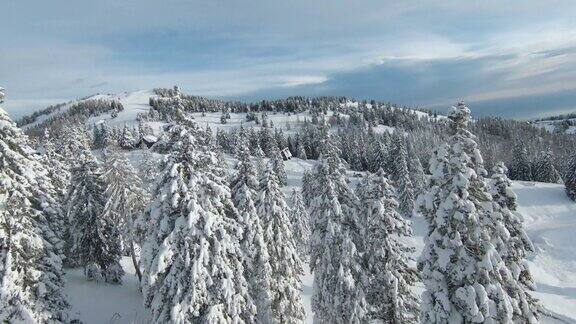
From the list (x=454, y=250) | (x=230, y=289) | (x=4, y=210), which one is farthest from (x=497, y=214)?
(x=4, y=210)

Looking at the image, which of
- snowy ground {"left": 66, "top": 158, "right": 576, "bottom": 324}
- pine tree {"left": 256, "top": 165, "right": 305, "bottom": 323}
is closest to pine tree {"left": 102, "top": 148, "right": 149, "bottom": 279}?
snowy ground {"left": 66, "top": 158, "right": 576, "bottom": 324}

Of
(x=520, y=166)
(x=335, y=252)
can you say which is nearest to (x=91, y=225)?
(x=335, y=252)

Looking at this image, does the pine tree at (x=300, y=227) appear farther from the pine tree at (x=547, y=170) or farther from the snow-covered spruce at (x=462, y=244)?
the pine tree at (x=547, y=170)

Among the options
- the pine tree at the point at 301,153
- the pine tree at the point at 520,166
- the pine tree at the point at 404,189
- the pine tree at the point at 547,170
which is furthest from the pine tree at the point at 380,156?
the pine tree at the point at 547,170

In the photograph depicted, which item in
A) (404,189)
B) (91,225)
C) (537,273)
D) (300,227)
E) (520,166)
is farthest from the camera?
(520,166)

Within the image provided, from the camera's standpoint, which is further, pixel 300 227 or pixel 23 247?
pixel 300 227

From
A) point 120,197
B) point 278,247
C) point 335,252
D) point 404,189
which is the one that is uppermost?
point 120,197

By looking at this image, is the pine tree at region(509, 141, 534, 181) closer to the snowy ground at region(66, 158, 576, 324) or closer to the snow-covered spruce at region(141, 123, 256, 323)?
the snowy ground at region(66, 158, 576, 324)

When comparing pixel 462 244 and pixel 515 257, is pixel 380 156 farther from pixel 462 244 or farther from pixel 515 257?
pixel 462 244
